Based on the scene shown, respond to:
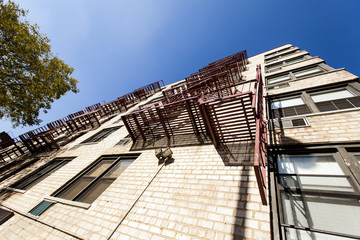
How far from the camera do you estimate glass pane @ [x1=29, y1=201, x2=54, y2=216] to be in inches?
201

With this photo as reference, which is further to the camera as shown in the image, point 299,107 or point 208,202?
point 299,107

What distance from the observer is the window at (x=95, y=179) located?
5.52 m

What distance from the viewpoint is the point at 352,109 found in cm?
424

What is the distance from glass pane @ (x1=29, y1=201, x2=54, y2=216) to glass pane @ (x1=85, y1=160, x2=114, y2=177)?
175 centimetres

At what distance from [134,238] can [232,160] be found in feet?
11.2

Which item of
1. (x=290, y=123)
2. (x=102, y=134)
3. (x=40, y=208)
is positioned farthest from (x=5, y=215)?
(x=290, y=123)

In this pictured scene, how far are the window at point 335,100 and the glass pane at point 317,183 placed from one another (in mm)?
3512

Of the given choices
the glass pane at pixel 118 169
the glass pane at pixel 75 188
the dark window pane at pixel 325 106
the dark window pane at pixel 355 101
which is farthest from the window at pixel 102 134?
the dark window pane at pixel 355 101

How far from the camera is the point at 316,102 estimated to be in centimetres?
568

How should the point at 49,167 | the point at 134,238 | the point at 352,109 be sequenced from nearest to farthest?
the point at 134,238 → the point at 352,109 → the point at 49,167

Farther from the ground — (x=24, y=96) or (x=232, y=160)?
(x=24, y=96)

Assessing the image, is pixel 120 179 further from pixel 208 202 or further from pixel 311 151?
pixel 311 151

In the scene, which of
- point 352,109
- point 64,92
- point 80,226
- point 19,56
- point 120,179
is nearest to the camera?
point 80,226

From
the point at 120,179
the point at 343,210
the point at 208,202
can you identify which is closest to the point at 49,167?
the point at 120,179
